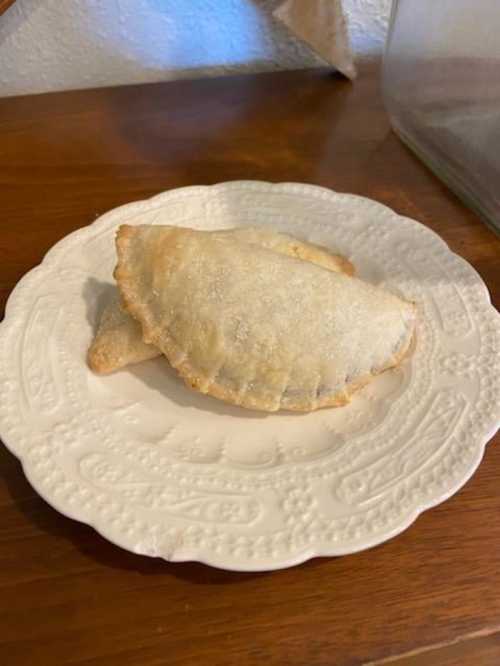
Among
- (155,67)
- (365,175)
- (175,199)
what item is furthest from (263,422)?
(155,67)

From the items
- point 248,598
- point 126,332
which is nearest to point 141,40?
point 126,332

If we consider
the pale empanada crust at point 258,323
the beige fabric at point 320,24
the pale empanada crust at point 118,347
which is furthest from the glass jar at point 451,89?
the pale empanada crust at point 118,347

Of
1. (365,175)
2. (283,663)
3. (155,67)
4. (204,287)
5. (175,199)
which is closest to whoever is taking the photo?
(283,663)

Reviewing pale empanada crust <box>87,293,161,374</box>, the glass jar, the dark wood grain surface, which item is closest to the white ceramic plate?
pale empanada crust <box>87,293,161,374</box>

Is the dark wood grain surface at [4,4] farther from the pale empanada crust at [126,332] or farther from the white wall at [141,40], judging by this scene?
the pale empanada crust at [126,332]

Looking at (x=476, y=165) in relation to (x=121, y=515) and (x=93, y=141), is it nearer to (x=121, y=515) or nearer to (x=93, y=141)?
(x=93, y=141)

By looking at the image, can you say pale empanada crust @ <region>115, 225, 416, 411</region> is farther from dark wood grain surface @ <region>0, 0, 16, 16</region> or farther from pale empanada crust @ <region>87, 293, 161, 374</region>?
dark wood grain surface @ <region>0, 0, 16, 16</region>

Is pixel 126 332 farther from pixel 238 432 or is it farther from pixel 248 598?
pixel 248 598
